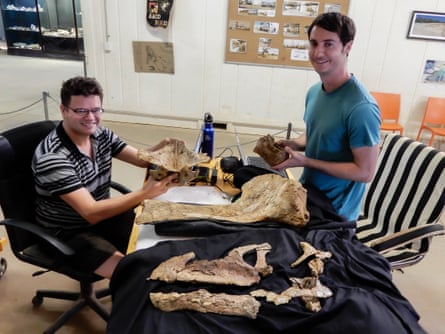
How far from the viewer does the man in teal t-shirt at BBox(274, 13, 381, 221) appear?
1422 millimetres

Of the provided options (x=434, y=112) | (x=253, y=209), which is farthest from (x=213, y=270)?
(x=434, y=112)

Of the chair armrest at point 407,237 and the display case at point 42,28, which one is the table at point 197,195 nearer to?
the chair armrest at point 407,237

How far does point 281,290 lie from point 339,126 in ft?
2.61

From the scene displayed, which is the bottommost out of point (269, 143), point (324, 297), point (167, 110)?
point (167, 110)

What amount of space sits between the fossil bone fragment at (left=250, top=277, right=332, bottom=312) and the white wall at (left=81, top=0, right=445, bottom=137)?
3.57m

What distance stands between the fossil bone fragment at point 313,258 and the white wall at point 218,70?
3.43m

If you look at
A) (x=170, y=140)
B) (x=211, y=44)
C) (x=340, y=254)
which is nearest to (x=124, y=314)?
(x=340, y=254)

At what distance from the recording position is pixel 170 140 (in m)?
1.55

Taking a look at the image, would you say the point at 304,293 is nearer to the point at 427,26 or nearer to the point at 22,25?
the point at 427,26

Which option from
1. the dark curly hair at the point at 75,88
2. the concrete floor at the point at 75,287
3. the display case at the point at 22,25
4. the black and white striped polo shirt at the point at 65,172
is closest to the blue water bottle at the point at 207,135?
the black and white striped polo shirt at the point at 65,172

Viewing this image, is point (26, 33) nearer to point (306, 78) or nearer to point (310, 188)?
point (306, 78)

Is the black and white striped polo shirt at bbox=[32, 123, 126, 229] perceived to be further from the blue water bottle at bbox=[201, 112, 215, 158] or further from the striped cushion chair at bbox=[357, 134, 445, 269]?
the striped cushion chair at bbox=[357, 134, 445, 269]

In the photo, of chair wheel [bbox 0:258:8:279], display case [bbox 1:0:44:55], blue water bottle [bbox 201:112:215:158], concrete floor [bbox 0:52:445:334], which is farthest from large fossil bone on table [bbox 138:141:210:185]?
display case [bbox 1:0:44:55]

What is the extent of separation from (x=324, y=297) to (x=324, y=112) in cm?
88
